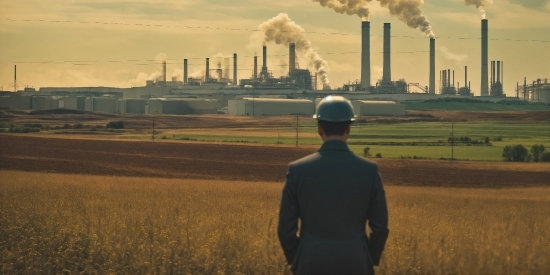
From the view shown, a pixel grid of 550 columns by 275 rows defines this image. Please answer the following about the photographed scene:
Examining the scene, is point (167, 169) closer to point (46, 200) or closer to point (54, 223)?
point (46, 200)

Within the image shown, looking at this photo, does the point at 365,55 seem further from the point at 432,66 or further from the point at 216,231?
the point at 216,231

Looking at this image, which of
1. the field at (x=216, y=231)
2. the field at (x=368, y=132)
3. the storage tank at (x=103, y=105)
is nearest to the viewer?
the field at (x=216, y=231)

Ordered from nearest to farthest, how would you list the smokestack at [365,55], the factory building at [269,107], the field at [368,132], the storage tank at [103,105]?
the field at [368,132] → the factory building at [269,107] → the smokestack at [365,55] → the storage tank at [103,105]

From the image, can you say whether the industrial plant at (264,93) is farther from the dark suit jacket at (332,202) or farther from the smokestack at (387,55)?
the dark suit jacket at (332,202)

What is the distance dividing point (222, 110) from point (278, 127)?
1660 inches

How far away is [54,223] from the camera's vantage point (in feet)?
33.8

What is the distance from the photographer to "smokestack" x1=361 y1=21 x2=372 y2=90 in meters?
110

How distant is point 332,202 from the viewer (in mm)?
4164

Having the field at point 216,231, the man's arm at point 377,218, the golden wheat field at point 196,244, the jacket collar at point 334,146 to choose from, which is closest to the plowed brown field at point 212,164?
the field at point 216,231

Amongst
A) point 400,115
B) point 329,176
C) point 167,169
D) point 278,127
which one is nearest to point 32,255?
point 329,176

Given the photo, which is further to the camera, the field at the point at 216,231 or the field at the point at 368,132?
the field at the point at 368,132

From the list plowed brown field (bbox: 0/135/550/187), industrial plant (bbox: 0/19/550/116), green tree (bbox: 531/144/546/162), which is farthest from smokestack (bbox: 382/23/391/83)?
plowed brown field (bbox: 0/135/550/187)

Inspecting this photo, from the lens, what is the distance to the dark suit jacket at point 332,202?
13.6 feet

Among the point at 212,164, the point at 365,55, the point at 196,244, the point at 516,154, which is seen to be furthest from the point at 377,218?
the point at 365,55
